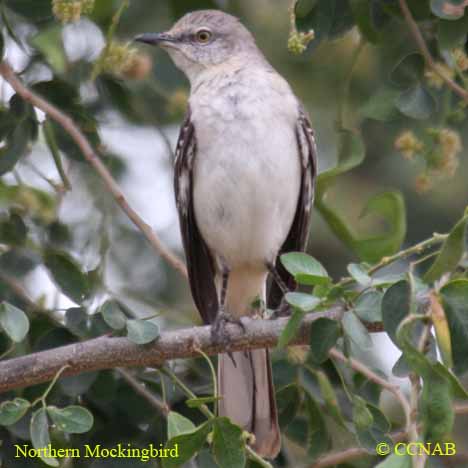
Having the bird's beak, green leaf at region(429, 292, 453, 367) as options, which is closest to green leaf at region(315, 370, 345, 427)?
green leaf at region(429, 292, 453, 367)

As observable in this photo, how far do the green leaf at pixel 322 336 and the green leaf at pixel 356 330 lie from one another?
6.0 inches

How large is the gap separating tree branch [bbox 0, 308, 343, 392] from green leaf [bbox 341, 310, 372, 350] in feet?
0.68

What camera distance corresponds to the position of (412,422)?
9.00 ft

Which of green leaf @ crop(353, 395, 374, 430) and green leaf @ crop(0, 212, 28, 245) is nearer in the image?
green leaf @ crop(353, 395, 374, 430)

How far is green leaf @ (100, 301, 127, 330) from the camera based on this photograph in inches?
129

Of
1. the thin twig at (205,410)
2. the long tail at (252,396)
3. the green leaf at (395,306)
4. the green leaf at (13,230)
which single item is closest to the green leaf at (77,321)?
the thin twig at (205,410)

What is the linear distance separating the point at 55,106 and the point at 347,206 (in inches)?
114

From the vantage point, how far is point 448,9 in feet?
11.2

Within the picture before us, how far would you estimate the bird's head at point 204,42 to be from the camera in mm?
5121

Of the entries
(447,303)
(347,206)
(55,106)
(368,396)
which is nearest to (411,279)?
(447,303)

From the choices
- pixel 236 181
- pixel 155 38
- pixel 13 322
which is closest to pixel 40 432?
pixel 13 322

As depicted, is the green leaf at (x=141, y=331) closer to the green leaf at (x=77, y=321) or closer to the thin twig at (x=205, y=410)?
the thin twig at (x=205, y=410)

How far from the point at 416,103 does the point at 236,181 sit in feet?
3.61

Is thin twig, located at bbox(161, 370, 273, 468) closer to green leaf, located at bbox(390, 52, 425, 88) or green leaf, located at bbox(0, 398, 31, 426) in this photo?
green leaf, located at bbox(0, 398, 31, 426)
